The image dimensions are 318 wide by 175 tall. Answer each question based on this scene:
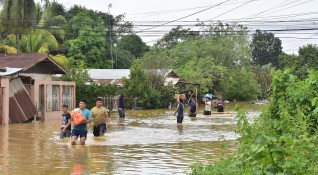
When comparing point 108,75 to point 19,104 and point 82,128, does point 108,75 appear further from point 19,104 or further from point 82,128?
point 82,128

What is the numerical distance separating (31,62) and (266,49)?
326 ft

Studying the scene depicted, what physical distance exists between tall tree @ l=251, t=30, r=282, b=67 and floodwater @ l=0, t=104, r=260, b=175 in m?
103

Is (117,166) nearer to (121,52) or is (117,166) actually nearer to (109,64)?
Answer: (109,64)

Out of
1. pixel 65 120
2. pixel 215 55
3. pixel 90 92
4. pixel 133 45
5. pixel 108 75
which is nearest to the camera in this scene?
pixel 65 120

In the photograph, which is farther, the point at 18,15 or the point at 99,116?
the point at 18,15

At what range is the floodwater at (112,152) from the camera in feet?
44.8

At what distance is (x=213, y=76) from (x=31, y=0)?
32.1 meters

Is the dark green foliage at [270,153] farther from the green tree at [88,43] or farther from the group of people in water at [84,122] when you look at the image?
the green tree at [88,43]

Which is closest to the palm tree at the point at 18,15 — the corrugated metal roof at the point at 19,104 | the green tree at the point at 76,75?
the green tree at the point at 76,75

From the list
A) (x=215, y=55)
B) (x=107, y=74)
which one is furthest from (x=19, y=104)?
(x=215, y=55)

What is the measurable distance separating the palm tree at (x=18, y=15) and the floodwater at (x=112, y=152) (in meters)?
18.6

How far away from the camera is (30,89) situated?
3180cm

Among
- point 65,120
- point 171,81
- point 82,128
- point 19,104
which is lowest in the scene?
point 82,128

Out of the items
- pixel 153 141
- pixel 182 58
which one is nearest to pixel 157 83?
pixel 182 58
